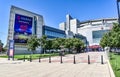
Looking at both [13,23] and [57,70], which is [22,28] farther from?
[57,70]

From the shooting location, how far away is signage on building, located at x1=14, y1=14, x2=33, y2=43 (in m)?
77.5

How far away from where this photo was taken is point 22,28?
3157 inches

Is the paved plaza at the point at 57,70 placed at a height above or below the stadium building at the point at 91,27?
below

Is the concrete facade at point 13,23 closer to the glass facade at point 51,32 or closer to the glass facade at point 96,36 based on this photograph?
the glass facade at point 51,32

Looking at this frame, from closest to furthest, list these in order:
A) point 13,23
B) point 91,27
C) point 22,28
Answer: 1. point 13,23
2. point 22,28
3. point 91,27

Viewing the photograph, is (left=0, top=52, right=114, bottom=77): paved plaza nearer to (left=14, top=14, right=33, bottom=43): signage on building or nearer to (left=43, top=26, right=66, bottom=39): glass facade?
(left=14, top=14, right=33, bottom=43): signage on building

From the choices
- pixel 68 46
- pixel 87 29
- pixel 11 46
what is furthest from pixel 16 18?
pixel 87 29

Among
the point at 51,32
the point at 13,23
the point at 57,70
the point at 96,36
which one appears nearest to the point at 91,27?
the point at 96,36

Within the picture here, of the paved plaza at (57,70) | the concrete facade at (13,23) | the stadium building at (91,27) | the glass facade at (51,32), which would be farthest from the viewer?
the stadium building at (91,27)

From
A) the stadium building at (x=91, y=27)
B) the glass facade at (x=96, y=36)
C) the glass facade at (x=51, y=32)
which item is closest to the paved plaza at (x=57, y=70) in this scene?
the glass facade at (x=51, y=32)

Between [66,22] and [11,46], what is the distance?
130 meters

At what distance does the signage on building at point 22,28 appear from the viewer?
77481mm

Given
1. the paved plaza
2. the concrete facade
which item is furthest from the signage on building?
the paved plaza

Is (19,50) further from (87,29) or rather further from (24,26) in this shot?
(87,29)
